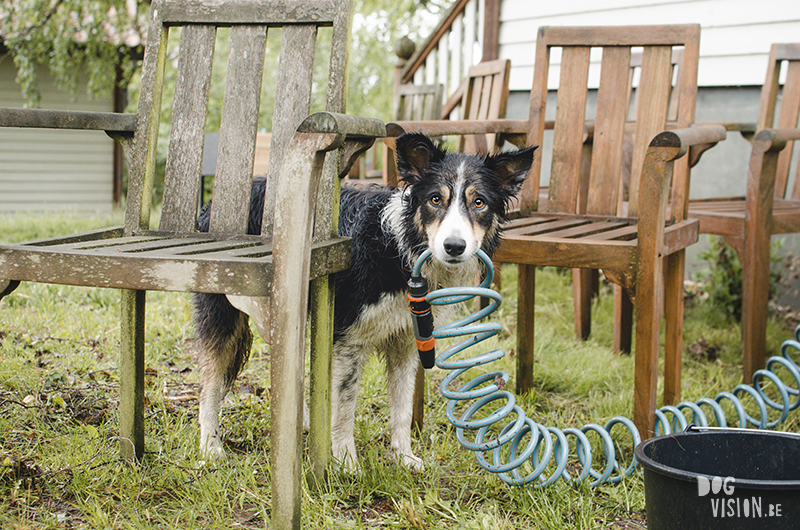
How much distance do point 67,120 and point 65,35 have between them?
312 inches

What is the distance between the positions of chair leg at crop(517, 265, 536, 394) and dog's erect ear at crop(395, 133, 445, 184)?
100 cm

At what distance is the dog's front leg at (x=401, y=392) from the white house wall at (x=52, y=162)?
10468 mm

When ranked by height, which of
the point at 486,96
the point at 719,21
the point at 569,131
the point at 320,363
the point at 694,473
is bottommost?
the point at 694,473

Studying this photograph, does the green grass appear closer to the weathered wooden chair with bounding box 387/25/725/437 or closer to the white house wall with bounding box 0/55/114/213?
the weathered wooden chair with bounding box 387/25/725/437

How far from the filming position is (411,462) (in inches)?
92.9

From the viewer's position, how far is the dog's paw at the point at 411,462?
2.27m

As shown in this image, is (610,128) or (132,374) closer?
(132,374)

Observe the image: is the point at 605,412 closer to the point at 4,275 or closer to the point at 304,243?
the point at 304,243

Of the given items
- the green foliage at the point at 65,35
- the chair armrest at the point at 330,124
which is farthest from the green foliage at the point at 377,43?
the chair armrest at the point at 330,124

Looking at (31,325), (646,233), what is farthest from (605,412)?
(31,325)

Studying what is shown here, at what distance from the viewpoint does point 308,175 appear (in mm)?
1649

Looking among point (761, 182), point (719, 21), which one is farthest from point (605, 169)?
point (719, 21)

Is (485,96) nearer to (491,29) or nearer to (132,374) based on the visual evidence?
(491,29)

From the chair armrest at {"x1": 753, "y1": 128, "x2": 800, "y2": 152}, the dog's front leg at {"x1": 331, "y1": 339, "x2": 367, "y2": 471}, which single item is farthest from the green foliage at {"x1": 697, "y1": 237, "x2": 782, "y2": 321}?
the dog's front leg at {"x1": 331, "y1": 339, "x2": 367, "y2": 471}
